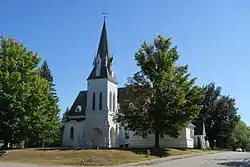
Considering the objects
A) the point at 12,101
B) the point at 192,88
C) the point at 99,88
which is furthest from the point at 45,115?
the point at 192,88

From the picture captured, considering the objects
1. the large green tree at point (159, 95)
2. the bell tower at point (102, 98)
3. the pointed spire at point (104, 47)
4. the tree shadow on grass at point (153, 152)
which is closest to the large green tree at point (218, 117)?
the bell tower at point (102, 98)

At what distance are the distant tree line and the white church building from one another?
1409cm

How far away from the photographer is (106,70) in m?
60.2

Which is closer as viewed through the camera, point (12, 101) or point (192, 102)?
point (12, 101)

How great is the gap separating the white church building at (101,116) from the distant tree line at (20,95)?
14087 mm

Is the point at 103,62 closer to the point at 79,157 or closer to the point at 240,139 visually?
the point at 79,157

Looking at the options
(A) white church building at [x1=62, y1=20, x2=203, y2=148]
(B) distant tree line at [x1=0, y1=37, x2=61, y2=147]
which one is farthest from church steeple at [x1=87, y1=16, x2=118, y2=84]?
(B) distant tree line at [x1=0, y1=37, x2=61, y2=147]

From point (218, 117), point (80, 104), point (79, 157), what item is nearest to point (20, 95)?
point (79, 157)

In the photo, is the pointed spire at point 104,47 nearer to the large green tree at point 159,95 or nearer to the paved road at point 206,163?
the large green tree at point 159,95

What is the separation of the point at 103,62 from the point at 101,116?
9904 millimetres

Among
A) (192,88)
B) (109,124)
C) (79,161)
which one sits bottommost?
(79,161)

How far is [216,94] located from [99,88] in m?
31.4

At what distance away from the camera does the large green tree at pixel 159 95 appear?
39.3 meters

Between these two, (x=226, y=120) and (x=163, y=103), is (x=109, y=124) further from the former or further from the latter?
(x=226, y=120)
